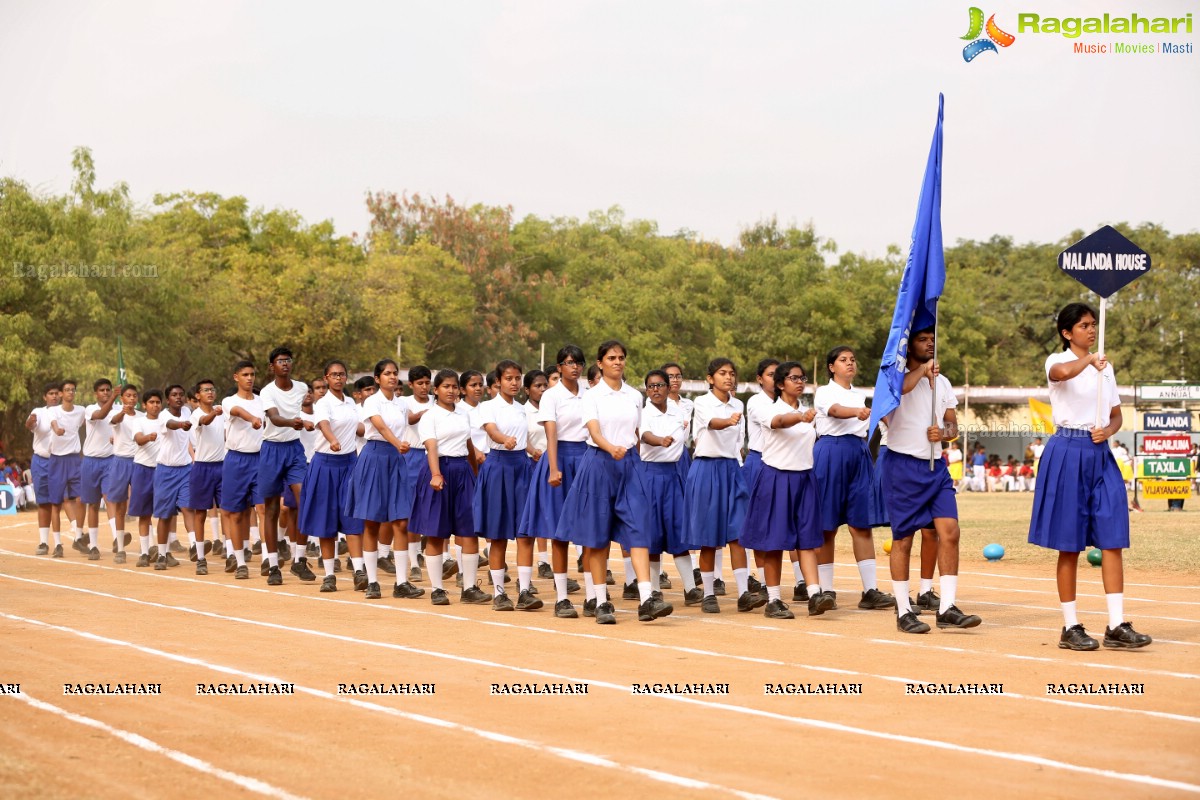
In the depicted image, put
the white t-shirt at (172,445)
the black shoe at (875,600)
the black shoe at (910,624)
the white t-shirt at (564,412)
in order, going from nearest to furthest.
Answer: the black shoe at (910,624) < the white t-shirt at (564,412) < the black shoe at (875,600) < the white t-shirt at (172,445)

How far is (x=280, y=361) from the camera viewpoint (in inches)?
632

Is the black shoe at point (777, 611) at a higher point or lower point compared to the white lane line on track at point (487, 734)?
higher

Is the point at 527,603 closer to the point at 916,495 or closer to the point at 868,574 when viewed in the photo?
the point at 868,574

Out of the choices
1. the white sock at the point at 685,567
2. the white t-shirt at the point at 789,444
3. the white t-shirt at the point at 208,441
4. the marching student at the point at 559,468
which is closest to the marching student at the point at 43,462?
the white t-shirt at the point at 208,441

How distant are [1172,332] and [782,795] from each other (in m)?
60.1

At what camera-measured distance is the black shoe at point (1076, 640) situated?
10.1m

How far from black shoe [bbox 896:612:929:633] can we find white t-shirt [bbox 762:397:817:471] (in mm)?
2013

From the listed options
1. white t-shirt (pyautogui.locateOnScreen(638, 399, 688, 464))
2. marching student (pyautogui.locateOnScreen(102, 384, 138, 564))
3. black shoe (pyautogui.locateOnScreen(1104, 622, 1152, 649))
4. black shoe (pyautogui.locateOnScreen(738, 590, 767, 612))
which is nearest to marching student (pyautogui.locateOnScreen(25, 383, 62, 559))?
marching student (pyautogui.locateOnScreen(102, 384, 138, 564))

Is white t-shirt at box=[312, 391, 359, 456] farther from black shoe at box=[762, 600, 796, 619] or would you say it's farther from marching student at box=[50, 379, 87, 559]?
marching student at box=[50, 379, 87, 559]

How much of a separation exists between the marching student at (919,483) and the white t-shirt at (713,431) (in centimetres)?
212

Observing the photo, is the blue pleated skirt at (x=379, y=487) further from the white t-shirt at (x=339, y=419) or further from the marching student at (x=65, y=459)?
the marching student at (x=65, y=459)

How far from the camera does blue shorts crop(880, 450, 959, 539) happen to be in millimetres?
11328

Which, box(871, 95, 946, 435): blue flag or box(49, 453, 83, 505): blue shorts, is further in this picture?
box(49, 453, 83, 505): blue shorts

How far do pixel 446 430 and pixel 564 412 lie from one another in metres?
1.52
